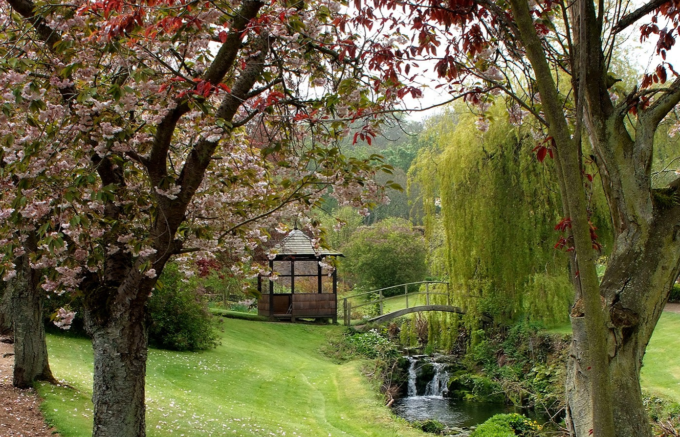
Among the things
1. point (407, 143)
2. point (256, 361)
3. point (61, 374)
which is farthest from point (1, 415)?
point (407, 143)

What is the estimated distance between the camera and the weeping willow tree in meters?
12.9

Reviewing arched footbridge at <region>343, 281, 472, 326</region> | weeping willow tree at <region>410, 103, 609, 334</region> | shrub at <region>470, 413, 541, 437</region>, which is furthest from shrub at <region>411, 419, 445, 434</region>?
arched footbridge at <region>343, 281, 472, 326</region>

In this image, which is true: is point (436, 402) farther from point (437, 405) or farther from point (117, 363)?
point (117, 363)

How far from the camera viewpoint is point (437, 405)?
517 inches

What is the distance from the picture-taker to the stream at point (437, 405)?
38.4 feet

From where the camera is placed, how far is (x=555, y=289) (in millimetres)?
12766

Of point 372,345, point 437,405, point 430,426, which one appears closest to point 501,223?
point 437,405

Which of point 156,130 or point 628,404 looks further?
point 156,130

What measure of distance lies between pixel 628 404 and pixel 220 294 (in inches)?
846

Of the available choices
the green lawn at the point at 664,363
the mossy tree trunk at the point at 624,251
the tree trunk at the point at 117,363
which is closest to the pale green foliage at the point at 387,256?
the green lawn at the point at 664,363

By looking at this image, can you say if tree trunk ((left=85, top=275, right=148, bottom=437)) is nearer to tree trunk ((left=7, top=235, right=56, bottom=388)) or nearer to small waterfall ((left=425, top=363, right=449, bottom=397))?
tree trunk ((left=7, top=235, right=56, bottom=388))

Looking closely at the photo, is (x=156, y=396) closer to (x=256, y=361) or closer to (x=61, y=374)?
(x=61, y=374)

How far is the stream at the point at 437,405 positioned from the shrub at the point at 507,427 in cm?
194

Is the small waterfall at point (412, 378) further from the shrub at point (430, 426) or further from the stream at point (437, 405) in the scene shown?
the shrub at point (430, 426)
